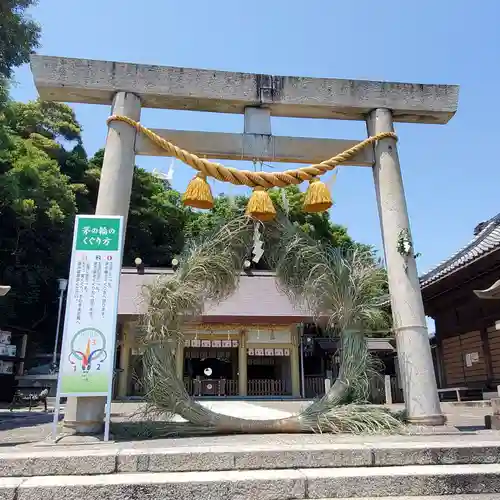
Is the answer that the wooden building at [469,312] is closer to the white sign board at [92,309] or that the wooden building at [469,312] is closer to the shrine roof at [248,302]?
the shrine roof at [248,302]

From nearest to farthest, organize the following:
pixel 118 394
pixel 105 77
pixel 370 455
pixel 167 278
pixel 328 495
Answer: pixel 328 495 → pixel 370 455 → pixel 167 278 → pixel 105 77 → pixel 118 394

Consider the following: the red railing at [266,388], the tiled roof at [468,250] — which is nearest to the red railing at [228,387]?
the red railing at [266,388]

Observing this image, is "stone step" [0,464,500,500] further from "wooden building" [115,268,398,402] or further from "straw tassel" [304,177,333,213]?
"wooden building" [115,268,398,402]

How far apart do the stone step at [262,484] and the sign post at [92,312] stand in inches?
50.3

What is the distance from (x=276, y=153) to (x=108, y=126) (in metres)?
2.21

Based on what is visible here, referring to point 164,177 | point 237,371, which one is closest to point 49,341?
point 237,371

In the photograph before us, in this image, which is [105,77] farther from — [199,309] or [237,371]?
[237,371]

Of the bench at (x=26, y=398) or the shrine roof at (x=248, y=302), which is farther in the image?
the shrine roof at (x=248, y=302)

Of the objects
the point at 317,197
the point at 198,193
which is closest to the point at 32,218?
the point at 198,193

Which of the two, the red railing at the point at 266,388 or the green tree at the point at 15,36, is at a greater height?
the green tree at the point at 15,36

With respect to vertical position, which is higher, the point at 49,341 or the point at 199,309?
the point at 49,341

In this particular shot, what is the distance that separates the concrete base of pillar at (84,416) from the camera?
4.53 meters

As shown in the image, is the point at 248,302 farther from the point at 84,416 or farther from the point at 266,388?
the point at 84,416

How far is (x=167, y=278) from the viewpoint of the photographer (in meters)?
5.23
